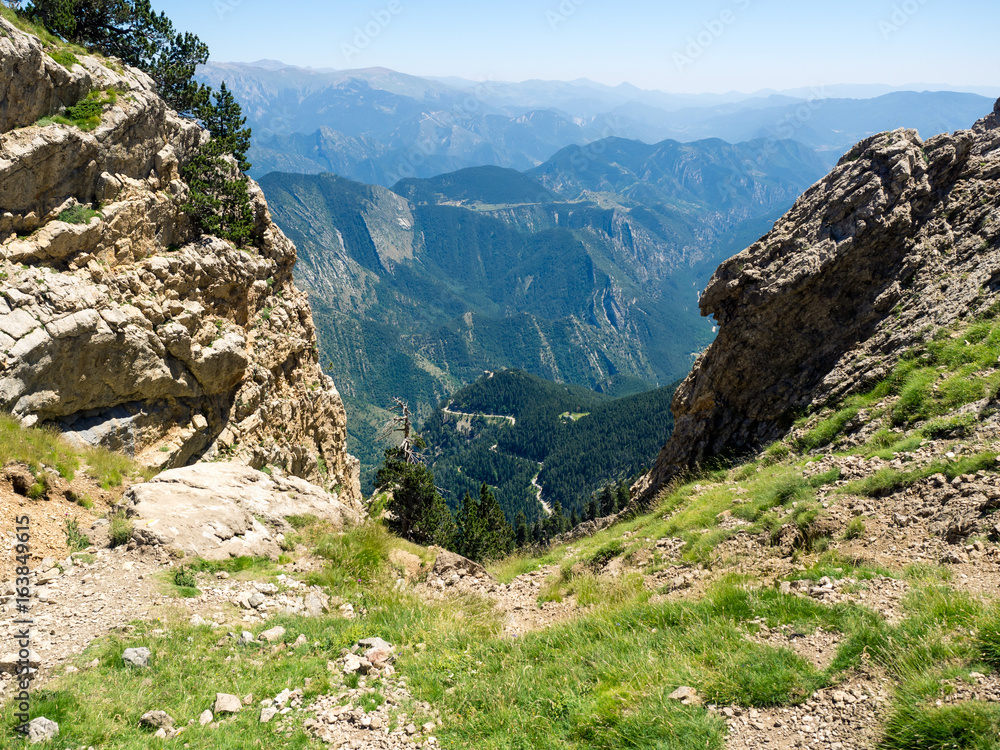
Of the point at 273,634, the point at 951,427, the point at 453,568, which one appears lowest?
the point at 453,568

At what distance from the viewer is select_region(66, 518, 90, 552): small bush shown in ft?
41.6

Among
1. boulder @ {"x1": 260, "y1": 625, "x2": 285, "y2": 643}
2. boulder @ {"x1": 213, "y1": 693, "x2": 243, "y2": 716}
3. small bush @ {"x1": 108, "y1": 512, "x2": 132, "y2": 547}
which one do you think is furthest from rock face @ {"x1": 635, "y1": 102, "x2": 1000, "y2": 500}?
small bush @ {"x1": 108, "y1": 512, "x2": 132, "y2": 547}

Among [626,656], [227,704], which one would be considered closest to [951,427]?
[626,656]

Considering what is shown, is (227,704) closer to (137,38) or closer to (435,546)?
(435,546)

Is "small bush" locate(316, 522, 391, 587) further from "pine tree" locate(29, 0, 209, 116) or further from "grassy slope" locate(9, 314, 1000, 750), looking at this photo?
"pine tree" locate(29, 0, 209, 116)

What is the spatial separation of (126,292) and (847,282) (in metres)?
31.4

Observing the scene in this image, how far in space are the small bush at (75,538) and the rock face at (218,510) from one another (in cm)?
106

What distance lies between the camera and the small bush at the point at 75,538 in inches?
500

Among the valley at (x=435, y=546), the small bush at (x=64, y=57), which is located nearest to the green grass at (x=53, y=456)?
the valley at (x=435, y=546)

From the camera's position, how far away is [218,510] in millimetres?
15188

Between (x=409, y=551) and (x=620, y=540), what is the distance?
22.7ft

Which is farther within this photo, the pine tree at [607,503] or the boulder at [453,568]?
the pine tree at [607,503]

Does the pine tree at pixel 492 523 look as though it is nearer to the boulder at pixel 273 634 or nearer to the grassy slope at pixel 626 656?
the grassy slope at pixel 626 656

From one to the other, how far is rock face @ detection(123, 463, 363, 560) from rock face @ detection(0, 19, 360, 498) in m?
7.09
